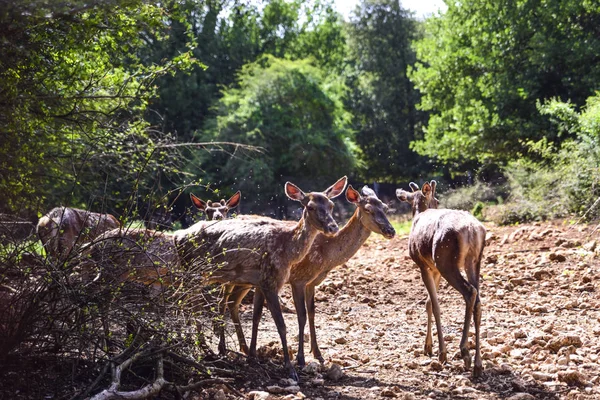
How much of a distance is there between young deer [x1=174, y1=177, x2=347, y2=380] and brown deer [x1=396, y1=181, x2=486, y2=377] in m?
1.33

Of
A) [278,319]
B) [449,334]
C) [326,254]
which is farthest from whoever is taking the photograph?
[449,334]

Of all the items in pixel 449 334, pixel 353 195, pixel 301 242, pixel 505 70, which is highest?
pixel 505 70

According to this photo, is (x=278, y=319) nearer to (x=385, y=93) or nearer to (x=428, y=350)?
(x=428, y=350)

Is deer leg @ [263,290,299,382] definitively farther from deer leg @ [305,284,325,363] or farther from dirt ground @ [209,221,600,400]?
deer leg @ [305,284,325,363]

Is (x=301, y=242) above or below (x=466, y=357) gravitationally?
above

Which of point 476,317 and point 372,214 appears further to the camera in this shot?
point 372,214

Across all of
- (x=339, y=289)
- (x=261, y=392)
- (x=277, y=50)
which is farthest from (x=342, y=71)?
(x=261, y=392)

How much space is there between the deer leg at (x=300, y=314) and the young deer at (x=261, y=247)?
42 cm

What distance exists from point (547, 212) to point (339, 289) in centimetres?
806

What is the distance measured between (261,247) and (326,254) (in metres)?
1.17

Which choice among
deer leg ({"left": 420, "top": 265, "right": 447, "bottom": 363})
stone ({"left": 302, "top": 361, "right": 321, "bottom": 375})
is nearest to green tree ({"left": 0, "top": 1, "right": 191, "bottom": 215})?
stone ({"left": 302, "top": 361, "right": 321, "bottom": 375})

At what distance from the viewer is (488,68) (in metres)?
27.9

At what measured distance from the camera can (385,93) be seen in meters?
46.9

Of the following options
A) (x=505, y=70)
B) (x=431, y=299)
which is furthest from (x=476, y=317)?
(x=505, y=70)
